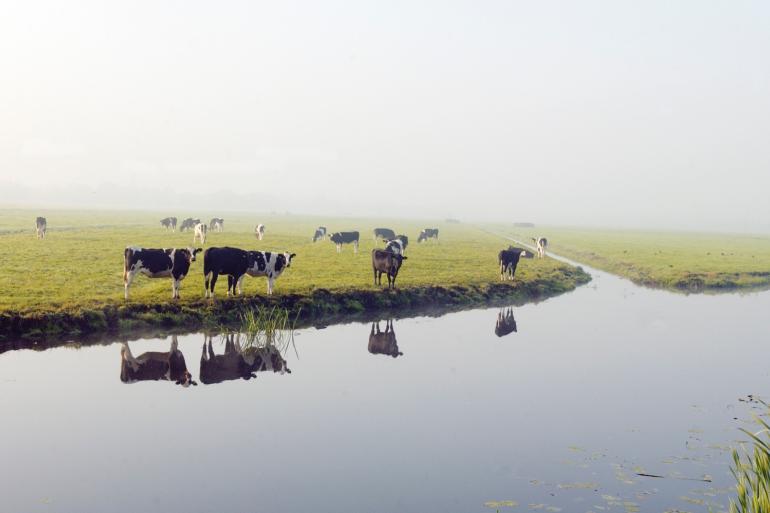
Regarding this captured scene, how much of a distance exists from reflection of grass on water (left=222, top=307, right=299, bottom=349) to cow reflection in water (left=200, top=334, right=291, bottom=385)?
32cm

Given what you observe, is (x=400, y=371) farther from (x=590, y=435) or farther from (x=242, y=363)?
(x=590, y=435)

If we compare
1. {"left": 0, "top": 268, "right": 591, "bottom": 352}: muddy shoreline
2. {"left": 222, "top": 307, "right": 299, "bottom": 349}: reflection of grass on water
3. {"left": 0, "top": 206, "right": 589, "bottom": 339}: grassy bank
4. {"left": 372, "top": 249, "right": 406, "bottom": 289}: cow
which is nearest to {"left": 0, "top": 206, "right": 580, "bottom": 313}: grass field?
{"left": 0, "top": 206, "right": 589, "bottom": 339}: grassy bank

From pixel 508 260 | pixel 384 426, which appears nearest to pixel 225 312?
pixel 384 426

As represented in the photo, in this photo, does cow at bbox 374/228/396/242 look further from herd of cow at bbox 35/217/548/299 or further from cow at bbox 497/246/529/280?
herd of cow at bbox 35/217/548/299

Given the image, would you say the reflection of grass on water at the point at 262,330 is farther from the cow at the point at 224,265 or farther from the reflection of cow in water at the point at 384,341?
the reflection of cow in water at the point at 384,341

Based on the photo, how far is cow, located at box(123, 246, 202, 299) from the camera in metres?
21.7

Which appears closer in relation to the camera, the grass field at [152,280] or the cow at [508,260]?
the grass field at [152,280]

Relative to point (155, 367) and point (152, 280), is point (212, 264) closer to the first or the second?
point (152, 280)

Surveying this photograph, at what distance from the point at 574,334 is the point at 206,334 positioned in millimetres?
14008

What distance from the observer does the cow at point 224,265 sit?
73.6 feet

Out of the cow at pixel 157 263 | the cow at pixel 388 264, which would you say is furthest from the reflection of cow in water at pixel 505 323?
the cow at pixel 157 263

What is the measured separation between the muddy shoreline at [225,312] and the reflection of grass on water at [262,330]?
59 cm

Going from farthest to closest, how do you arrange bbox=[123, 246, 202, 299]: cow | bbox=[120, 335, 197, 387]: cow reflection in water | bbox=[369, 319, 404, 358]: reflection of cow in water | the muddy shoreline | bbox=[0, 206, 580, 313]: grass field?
bbox=[0, 206, 580, 313]: grass field → bbox=[123, 246, 202, 299]: cow → bbox=[369, 319, 404, 358]: reflection of cow in water → the muddy shoreline → bbox=[120, 335, 197, 387]: cow reflection in water

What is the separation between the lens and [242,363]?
17.0 metres
